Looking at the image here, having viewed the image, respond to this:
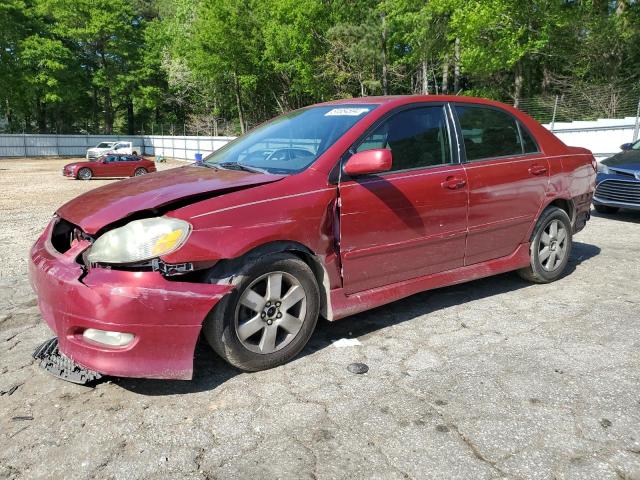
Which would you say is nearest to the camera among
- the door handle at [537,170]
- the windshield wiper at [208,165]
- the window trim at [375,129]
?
the window trim at [375,129]

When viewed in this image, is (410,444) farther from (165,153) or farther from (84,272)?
(165,153)

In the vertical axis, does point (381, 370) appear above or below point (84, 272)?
below

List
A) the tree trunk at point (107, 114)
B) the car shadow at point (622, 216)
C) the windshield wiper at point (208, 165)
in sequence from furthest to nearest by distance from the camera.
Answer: the tree trunk at point (107, 114) < the car shadow at point (622, 216) < the windshield wiper at point (208, 165)

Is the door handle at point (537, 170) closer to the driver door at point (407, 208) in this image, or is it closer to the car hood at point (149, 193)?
the driver door at point (407, 208)

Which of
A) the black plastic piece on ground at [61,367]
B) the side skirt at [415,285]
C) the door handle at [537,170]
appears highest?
the door handle at [537,170]

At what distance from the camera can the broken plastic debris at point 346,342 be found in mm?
3570

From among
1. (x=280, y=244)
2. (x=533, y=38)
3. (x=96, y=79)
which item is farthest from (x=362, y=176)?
(x=96, y=79)

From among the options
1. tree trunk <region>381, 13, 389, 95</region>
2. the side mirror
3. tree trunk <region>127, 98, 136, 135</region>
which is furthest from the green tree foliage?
the side mirror

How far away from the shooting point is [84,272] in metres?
2.76

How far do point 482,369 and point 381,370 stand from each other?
621 millimetres

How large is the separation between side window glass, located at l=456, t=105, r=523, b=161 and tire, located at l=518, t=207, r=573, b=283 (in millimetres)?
713

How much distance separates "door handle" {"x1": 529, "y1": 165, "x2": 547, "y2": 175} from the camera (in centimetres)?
450

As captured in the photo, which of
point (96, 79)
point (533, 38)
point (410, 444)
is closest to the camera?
point (410, 444)

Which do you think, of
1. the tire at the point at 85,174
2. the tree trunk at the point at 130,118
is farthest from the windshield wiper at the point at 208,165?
the tree trunk at the point at 130,118
